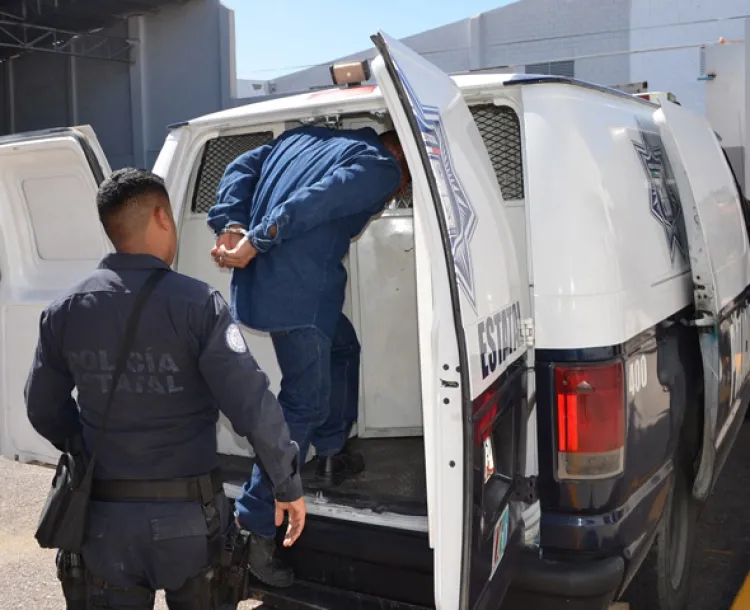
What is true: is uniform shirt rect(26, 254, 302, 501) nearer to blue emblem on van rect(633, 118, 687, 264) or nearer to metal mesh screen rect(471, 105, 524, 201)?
metal mesh screen rect(471, 105, 524, 201)

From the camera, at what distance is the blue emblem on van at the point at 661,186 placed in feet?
9.79

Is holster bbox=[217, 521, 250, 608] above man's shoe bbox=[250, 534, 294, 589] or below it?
above

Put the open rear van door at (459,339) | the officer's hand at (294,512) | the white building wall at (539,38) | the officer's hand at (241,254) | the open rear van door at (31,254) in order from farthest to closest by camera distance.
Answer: the white building wall at (539,38) < the open rear van door at (31,254) < the officer's hand at (241,254) < the officer's hand at (294,512) < the open rear van door at (459,339)

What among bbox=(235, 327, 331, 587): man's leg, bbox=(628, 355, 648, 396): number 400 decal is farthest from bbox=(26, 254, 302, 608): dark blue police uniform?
bbox=(628, 355, 648, 396): number 400 decal

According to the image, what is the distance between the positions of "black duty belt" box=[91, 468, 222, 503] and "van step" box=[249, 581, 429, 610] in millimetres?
694

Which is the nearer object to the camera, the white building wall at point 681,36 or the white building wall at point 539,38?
the white building wall at point 681,36

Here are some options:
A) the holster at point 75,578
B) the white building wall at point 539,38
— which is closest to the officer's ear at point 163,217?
the holster at point 75,578

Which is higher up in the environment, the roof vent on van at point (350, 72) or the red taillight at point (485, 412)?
the roof vent on van at point (350, 72)

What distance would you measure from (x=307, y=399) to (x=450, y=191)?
1.20 metres

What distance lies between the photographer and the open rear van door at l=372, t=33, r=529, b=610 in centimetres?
204

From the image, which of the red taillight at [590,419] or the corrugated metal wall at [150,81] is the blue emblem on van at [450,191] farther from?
the corrugated metal wall at [150,81]

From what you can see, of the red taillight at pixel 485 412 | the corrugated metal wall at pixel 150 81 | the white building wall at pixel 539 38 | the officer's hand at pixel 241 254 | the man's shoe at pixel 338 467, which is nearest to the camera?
the red taillight at pixel 485 412

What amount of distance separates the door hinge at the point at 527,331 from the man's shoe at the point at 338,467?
4.11 feet

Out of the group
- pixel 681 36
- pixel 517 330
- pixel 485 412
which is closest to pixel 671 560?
pixel 517 330
